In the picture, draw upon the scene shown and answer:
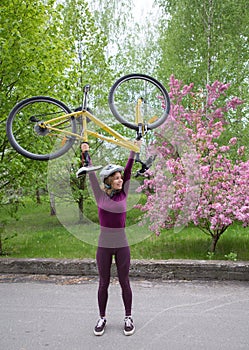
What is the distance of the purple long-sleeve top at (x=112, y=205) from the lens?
3.26m

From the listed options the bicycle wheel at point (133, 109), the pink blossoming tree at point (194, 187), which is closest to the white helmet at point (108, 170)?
the bicycle wheel at point (133, 109)

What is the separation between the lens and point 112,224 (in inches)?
130

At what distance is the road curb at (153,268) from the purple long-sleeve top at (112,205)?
6.54 feet

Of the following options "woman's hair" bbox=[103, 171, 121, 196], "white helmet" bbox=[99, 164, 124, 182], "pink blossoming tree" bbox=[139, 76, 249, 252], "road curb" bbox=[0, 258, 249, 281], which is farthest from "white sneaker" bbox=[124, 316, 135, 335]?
"pink blossoming tree" bbox=[139, 76, 249, 252]

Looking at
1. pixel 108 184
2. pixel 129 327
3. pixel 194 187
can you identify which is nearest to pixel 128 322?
pixel 129 327

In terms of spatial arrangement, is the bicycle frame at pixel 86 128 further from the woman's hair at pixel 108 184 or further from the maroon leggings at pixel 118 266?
the maroon leggings at pixel 118 266

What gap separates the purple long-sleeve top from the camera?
10.7ft

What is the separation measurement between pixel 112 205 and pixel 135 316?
1325 millimetres

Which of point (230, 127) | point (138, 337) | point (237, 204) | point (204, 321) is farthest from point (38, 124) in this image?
point (230, 127)

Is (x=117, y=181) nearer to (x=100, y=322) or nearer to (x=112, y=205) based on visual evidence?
(x=112, y=205)

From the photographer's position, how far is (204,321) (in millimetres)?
3695

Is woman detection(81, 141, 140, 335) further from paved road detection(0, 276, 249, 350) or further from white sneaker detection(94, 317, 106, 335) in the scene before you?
paved road detection(0, 276, 249, 350)

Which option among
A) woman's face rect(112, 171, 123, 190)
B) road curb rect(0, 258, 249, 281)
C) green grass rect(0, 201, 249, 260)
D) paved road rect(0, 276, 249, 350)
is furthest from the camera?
Answer: green grass rect(0, 201, 249, 260)

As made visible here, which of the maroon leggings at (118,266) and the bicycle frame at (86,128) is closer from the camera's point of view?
the bicycle frame at (86,128)
